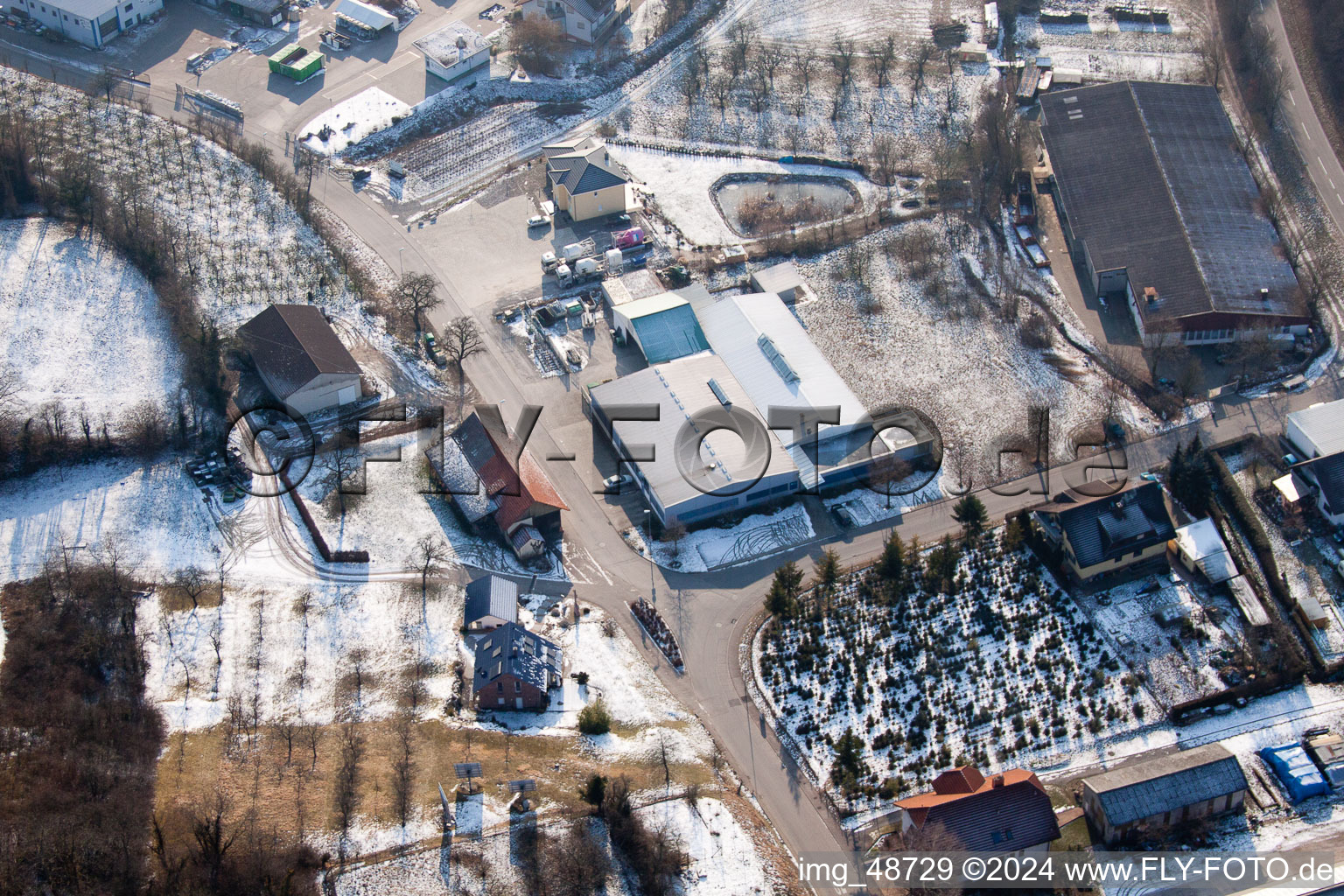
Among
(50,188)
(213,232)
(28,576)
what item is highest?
(50,188)

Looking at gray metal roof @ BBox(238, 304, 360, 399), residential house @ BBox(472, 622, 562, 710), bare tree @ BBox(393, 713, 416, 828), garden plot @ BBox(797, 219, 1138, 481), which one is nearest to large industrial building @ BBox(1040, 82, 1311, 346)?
garden plot @ BBox(797, 219, 1138, 481)

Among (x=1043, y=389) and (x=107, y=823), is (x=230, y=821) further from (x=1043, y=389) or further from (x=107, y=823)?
(x=1043, y=389)

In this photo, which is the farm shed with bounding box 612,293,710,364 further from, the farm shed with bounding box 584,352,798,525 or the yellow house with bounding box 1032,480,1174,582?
the yellow house with bounding box 1032,480,1174,582

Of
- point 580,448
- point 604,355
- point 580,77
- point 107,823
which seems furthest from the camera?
point 580,77

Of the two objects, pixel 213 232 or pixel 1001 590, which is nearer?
pixel 1001 590

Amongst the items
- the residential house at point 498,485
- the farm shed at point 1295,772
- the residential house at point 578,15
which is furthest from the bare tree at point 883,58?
the farm shed at point 1295,772

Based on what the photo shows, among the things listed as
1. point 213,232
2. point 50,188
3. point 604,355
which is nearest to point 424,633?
point 604,355

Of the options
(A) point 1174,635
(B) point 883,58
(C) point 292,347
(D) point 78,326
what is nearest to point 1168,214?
(B) point 883,58
